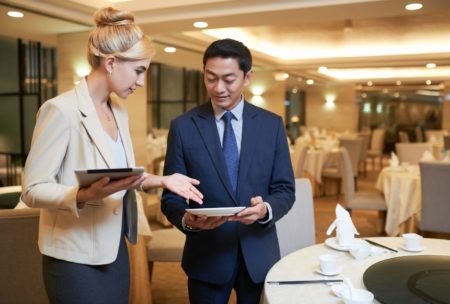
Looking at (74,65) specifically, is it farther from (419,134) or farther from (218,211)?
(419,134)

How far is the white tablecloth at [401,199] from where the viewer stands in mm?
4934

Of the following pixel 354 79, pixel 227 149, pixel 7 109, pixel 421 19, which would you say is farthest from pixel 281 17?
pixel 354 79

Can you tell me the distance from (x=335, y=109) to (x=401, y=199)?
1163 cm

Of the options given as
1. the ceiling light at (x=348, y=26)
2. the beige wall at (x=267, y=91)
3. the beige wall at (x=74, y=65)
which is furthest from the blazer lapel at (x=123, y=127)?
the beige wall at (x=267, y=91)

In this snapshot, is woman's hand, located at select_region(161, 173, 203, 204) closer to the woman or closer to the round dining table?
the woman

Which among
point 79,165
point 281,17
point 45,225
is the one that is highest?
point 281,17

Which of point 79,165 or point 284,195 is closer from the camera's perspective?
point 79,165

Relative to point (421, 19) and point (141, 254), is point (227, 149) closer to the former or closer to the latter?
point (141, 254)

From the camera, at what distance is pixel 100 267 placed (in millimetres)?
1466

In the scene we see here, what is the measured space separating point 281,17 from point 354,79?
10.1 metres

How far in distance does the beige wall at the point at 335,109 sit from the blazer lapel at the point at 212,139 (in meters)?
14.7

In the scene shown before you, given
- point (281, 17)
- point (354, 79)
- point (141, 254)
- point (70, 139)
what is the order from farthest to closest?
1. point (354, 79)
2. point (281, 17)
3. point (141, 254)
4. point (70, 139)

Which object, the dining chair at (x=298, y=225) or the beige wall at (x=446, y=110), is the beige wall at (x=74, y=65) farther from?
the beige wall at (x=446, y=110)

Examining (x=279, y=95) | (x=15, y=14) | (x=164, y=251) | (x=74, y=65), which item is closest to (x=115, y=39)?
(x=164, y=251)
